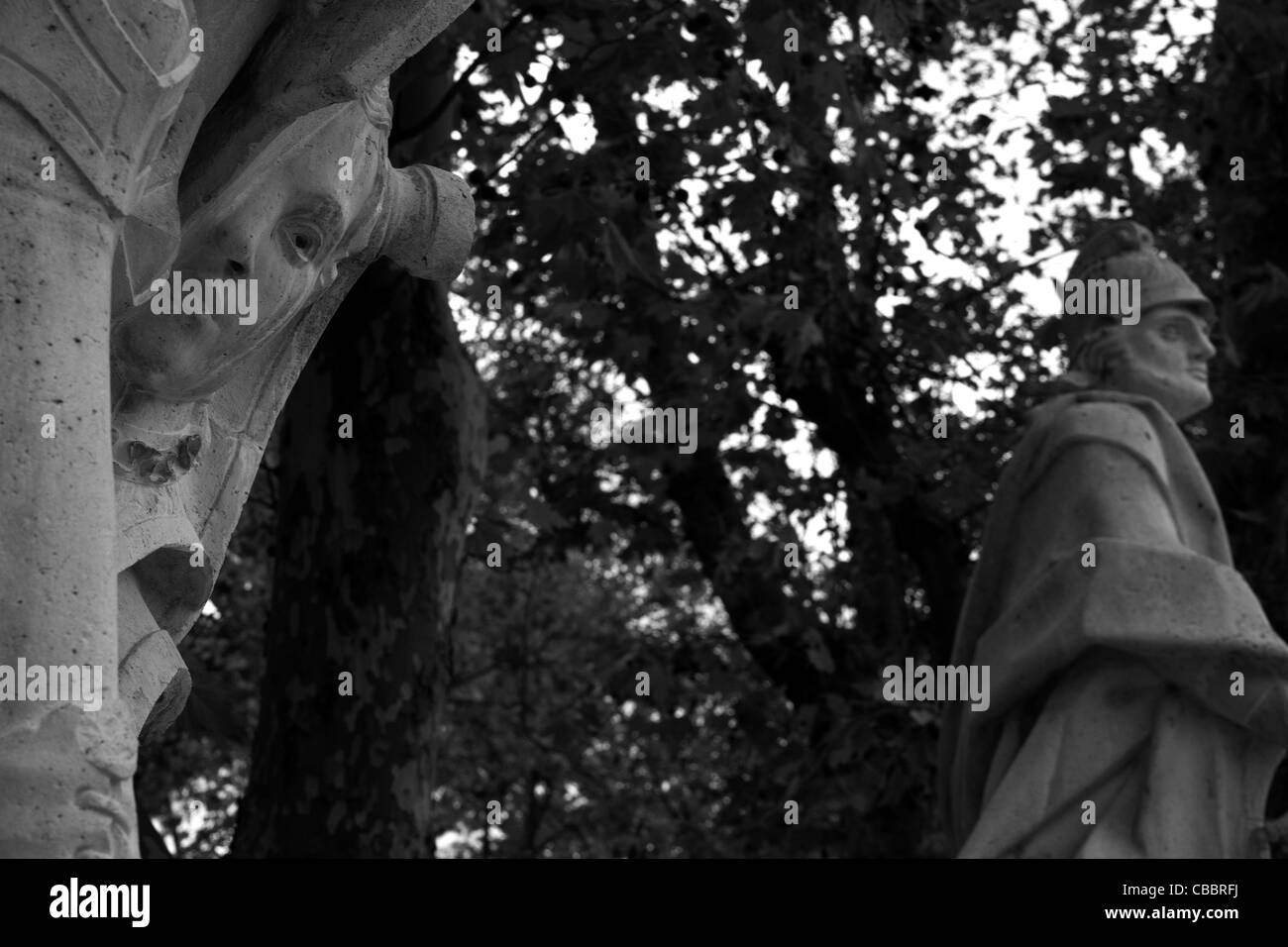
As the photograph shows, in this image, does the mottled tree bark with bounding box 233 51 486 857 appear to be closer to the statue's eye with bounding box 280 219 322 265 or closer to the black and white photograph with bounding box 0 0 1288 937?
the black and white photograph with bounding box 0 0 1288 937

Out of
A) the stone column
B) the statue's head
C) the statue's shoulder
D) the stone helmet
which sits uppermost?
the stone helmet

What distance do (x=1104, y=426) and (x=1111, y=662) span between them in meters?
0.73

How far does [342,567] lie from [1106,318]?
3.17 meters

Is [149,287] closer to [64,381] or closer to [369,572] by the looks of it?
[64,381]

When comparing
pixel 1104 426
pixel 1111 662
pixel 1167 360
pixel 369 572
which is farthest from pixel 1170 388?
pixel 369 572

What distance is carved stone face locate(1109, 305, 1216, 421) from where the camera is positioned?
666 centimetres

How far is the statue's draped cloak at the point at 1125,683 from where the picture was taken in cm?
561

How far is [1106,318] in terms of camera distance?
687 cm

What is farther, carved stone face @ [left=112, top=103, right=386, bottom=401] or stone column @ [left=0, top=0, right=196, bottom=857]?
carved stone face @ [left=112, top=103, right=386, bottom=401]

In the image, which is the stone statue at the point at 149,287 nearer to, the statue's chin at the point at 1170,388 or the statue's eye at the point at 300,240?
the statue's eye at the point at 300,240

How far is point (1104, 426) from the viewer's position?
20.4ft

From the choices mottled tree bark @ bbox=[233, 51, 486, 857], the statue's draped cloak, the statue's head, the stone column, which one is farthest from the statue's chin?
the stone column

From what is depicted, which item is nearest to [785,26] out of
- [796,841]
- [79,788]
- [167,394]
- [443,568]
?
[443,568]
